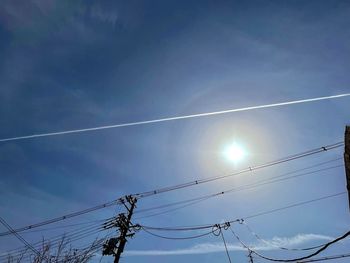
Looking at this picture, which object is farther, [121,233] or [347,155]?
[121,233]

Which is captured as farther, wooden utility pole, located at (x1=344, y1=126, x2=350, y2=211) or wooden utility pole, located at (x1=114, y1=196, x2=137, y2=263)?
wooden utility pole, located at (x1=114, y1=196, x2=137, y2=263)

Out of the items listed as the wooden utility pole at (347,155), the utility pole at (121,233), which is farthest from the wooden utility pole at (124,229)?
the wooden utility pole at (347,155)

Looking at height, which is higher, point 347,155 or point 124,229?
point 124,229

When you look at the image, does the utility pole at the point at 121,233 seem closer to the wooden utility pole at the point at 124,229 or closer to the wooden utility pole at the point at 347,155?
the wooden utility pole at the point at 124,229

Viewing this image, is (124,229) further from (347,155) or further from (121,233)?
(347,155)

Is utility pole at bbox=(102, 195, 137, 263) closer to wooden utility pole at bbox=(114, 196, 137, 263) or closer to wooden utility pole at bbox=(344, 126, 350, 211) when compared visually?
wooden utility pole at bbox=(114, 196, 137, 263)

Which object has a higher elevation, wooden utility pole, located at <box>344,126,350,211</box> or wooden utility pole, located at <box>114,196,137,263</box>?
wooden utility pole, located at <box>114,196,137,263</box>

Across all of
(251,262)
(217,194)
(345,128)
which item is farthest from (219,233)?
(251,262)

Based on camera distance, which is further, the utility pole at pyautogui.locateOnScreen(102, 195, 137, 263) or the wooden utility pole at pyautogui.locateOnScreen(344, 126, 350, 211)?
the utility pole at pyautogui.locateOnScreen(102, 195, 137, 263)

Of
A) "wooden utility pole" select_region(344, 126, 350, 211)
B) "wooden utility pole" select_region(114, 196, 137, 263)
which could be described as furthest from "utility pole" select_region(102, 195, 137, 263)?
"wooden utility pole" select_region(344, 126, 350, 211)

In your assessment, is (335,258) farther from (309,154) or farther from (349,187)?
(349,187)

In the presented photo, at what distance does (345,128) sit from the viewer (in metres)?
7.42

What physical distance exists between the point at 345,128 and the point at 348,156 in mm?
812

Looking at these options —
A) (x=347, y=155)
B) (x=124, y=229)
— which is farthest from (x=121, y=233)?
(x=347, y=155)
